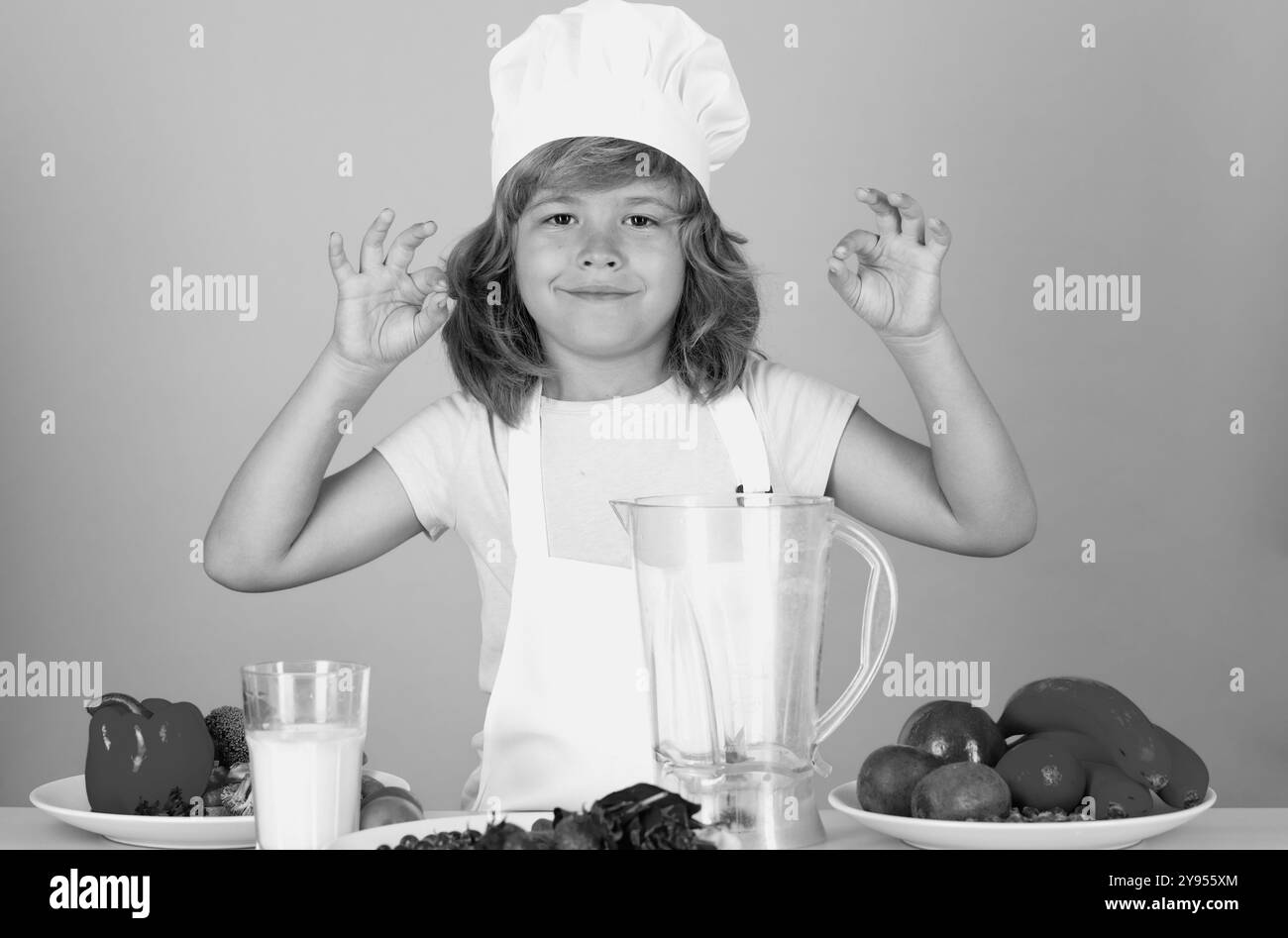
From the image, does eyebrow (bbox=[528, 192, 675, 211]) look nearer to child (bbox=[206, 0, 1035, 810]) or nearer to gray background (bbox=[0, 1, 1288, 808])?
child (bbox=[206, 0, 1035, 810])

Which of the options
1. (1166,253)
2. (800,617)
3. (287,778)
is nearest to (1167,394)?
(1166,253)

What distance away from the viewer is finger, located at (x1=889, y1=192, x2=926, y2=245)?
48.1 inches

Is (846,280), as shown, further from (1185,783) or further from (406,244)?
(1185,783)

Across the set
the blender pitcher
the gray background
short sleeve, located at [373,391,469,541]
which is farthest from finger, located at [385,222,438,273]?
the gray background

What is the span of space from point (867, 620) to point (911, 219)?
48cm

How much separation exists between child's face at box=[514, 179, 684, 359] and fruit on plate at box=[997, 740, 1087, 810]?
709 millimetres

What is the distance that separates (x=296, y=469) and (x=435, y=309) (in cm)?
23

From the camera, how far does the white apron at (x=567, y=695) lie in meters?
1.27

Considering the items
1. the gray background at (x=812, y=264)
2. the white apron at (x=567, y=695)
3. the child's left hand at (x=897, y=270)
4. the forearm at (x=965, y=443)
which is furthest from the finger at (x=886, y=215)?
the gray background at (x=812, y=264)

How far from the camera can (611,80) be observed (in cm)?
147

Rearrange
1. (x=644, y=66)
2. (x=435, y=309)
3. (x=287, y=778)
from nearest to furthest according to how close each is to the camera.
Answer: (x=287, y=778) < (x=435, y=309) < (x=644, y=66)

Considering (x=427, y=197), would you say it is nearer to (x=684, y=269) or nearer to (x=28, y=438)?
(x=28, y=438)

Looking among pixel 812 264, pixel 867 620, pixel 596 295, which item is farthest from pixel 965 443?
pixel 812 264

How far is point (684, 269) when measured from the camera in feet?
5.16
